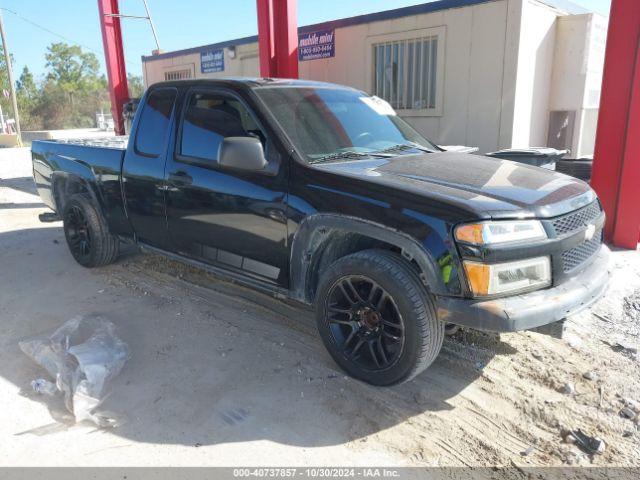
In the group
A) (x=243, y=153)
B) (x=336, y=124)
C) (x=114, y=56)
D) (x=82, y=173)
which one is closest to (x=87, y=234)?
(x=82, y=173)

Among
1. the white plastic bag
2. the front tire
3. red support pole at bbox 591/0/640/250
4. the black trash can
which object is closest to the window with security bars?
the black trash can

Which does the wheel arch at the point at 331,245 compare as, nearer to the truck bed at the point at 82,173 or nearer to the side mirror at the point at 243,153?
the side mirror at the point at 243,153

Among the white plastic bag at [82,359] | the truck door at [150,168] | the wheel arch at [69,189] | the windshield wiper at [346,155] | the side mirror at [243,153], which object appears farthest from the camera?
the wheel arch at [69,189]

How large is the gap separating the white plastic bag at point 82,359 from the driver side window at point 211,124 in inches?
59.3

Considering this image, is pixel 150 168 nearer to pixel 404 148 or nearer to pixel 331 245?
pixel 331 245

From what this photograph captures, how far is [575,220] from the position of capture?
2996 millimetres

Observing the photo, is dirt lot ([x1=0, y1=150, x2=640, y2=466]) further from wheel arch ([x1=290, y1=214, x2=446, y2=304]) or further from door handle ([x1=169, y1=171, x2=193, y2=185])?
door handle ([x1=169, y1=171, x2=193, y2=185])

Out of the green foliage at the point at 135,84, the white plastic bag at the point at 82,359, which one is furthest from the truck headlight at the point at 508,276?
the green foliage at the point at 135,84

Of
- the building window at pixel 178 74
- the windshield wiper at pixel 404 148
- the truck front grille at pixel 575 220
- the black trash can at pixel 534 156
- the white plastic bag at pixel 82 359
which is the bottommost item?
the white plastic bag at pixel 82 359

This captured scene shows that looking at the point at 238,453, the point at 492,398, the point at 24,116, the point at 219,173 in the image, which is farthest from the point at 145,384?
the point at 24,116

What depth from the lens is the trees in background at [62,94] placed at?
166 feet

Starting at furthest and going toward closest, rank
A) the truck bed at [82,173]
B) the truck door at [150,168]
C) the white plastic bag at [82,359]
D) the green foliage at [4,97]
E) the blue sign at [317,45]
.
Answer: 1. the green foliage at [4,97]
2. the blue sign at [317,45]
3. the truck bed at [82,173]
4. the truck door at [150,168]
5. the white plastic bag at [82,359]

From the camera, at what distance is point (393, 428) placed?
2805 mm

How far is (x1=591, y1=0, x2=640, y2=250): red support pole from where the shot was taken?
215 inches
